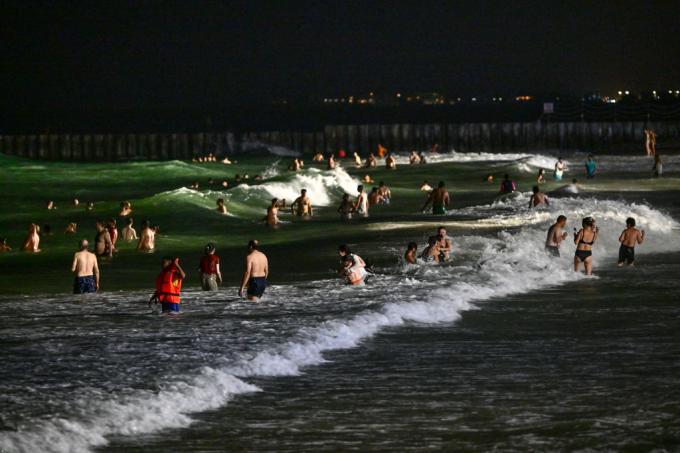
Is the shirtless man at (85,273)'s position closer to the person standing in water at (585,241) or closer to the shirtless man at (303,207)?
the person standing in water at (585,241)

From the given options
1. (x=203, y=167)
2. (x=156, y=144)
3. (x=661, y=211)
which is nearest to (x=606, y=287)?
(x=661, y=211)

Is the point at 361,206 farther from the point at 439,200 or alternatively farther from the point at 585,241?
the point at 585,241

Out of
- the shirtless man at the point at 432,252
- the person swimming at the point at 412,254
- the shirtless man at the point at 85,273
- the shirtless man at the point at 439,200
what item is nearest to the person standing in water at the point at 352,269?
the person swimming at the point at 412,254

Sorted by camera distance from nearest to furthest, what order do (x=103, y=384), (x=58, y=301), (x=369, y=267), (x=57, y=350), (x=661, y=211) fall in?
1. (x=103, y=384)
2. (x=57, y=350)
3. (x=58, y=301)
4. (x=369, y=267)
5. (x=661, y=211)

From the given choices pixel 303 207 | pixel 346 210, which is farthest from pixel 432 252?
pixel 303 207

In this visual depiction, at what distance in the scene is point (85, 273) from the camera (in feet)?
71.8

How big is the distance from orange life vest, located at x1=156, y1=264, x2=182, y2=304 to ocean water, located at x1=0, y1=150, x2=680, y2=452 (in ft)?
1.14

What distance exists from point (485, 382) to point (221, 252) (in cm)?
1817

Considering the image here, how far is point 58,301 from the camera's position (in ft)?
69.2

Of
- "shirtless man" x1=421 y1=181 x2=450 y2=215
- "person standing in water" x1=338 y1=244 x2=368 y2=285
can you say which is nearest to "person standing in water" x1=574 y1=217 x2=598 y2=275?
"person standing in water" x1=338 y1=244 x2=368 y2=285

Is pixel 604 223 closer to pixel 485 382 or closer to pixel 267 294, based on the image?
pixel 267 294

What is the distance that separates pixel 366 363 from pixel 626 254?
40.7 ft

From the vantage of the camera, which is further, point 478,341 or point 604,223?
point 604,223

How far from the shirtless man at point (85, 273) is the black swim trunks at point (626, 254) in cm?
1091
